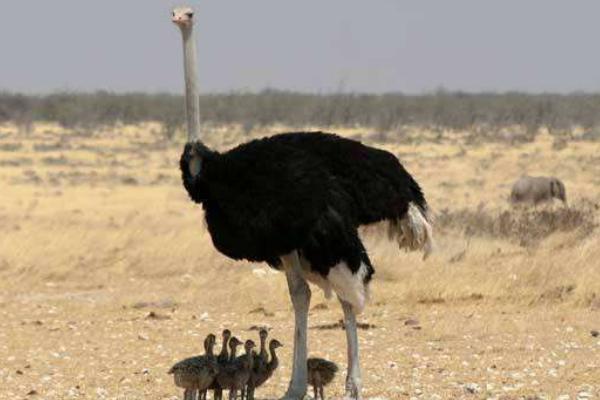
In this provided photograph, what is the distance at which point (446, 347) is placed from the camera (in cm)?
1086

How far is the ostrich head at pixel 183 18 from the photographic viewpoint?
29.5ft

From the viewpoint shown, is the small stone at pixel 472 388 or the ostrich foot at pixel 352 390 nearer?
the ostrich foot at pixel 352 390

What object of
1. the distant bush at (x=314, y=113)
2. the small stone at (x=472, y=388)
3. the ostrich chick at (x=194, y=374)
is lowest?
the distant bush at (x=314, y=113)

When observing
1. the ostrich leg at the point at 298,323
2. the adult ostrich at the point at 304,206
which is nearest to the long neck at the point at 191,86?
the adult ostrich at the point at 304,206

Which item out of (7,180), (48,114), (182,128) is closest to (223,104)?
(48,114)

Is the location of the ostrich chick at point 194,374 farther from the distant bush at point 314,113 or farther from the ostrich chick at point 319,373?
the distant bush at point 314,113

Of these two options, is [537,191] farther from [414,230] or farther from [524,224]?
[414,230]

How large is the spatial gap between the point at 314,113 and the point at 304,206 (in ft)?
214

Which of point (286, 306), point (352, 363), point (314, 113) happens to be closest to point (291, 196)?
point (352, 363)

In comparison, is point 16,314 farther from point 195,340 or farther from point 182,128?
point 182,128

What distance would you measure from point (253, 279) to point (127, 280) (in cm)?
213

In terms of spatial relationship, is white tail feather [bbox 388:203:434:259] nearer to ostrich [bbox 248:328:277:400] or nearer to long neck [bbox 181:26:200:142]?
ostrich [bbox 248:328:277:400]

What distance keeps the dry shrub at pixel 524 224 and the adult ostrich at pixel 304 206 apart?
7.17 m

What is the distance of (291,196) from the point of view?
8.05 metres
